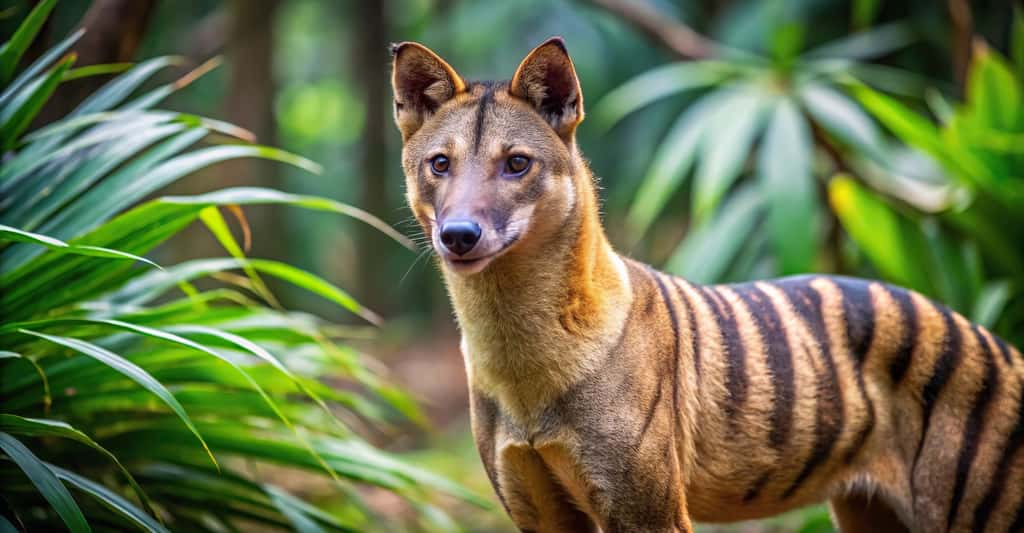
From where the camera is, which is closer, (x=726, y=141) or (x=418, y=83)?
(x=418, y=83)

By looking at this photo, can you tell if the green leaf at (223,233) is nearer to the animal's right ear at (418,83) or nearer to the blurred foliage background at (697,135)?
the blurred foliage background at (697,135)

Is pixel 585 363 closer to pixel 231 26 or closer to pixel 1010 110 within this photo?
pixel 1010 110

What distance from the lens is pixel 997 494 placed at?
321 cm

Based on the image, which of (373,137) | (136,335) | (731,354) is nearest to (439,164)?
(731,354)

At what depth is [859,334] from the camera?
3.33m

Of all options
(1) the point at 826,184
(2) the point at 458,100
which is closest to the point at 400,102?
(2) the point at 458,100

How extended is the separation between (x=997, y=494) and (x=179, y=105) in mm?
8334

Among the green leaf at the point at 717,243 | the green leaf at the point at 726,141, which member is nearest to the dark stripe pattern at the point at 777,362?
the green leaf at the point at 726,141

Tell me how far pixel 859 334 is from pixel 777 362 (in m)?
0.29

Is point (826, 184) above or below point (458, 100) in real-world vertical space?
below

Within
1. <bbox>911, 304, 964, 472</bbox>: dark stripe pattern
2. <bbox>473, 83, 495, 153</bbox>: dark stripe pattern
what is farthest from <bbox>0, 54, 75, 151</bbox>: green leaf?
<bbox>911, 304, 964, 472</bbox>: dark stripe pattern

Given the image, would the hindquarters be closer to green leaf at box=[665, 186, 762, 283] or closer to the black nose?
the black nose

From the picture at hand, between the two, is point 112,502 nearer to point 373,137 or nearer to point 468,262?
point 468,262

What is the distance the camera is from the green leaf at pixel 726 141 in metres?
5.82
